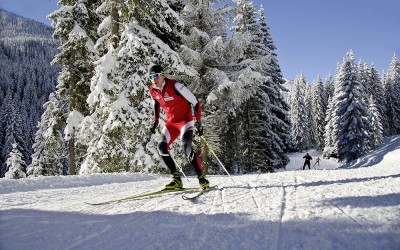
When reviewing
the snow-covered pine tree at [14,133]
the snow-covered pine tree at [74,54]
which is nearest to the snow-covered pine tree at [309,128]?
the snow-covered pine tree at [14,133]

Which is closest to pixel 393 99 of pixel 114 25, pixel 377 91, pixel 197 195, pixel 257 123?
pixel 377 91

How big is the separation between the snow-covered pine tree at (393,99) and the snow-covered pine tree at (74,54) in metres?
63.5

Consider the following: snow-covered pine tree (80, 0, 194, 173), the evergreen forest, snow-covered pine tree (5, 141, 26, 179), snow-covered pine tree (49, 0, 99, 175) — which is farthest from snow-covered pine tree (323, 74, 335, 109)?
snow-covered pine tree (80, 0, 194, 173)

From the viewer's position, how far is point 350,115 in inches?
1684

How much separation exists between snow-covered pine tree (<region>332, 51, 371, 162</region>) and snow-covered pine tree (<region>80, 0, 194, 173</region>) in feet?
113

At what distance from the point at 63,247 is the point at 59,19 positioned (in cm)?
1694

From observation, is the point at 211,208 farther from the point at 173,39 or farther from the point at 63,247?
the point at 173,39

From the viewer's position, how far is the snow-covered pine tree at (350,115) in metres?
41.8

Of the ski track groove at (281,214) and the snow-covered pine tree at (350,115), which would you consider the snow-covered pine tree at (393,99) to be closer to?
the snow-covered pine tree at (350,115)

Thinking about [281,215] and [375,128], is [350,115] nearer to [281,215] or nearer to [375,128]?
[375,128]

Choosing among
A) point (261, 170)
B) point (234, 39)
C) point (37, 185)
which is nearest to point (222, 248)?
point (37, 185)

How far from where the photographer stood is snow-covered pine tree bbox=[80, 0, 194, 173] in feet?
44.5

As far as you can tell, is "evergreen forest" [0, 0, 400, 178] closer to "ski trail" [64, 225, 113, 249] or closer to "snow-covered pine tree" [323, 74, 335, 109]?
"ski trail" [64, 225, 113, 249]

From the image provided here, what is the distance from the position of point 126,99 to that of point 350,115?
3758cm
